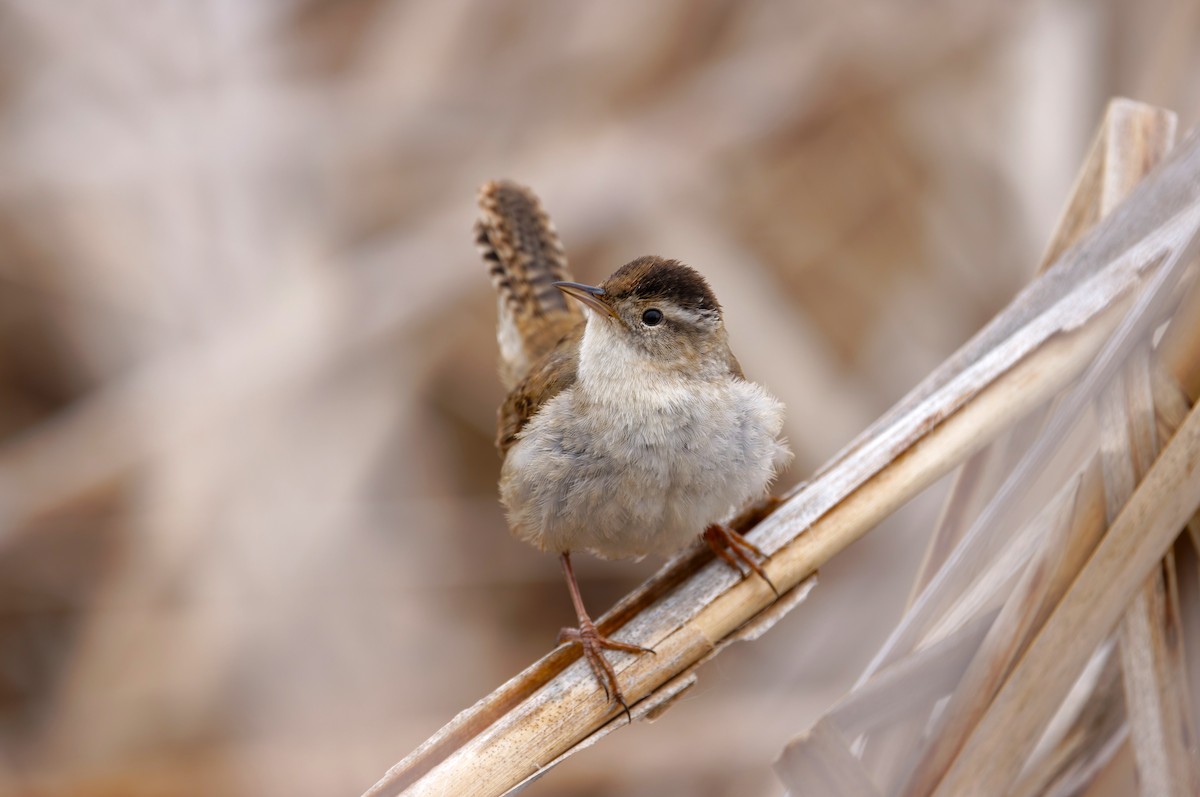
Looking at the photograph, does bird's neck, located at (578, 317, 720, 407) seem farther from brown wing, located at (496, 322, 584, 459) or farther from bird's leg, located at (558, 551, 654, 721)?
bird's leg, located at (558, 551, 654, 721)

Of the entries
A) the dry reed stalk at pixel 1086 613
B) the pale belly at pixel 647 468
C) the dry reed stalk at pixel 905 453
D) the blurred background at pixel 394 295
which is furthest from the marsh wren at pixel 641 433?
the blurred background at pixel 394 295

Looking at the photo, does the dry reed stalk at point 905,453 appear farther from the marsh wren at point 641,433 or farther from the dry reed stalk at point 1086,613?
the dry reed stalk at point 1086,613

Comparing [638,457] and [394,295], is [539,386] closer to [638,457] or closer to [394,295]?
[638,457]

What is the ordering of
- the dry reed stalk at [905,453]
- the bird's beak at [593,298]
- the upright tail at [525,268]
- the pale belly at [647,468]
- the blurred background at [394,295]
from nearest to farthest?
the dry reed stalk at [905,453]
the pale belly at [647,468]
the bird's beak at [593,298]
the upright tail at [525,268]
the blurred background at [394,295]

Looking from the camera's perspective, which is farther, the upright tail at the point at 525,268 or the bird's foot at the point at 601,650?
the upright tail at the point at 525,268

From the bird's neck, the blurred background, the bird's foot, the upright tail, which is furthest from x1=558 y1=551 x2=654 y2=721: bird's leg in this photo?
the blurred background

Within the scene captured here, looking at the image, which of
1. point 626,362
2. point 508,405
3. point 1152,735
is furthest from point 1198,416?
point 508,405

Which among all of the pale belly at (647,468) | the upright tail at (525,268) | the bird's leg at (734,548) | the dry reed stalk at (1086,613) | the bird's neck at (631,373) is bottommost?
the dry reed stalk at (1086,613)

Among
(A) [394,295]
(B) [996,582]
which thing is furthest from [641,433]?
(A) [394,295]
